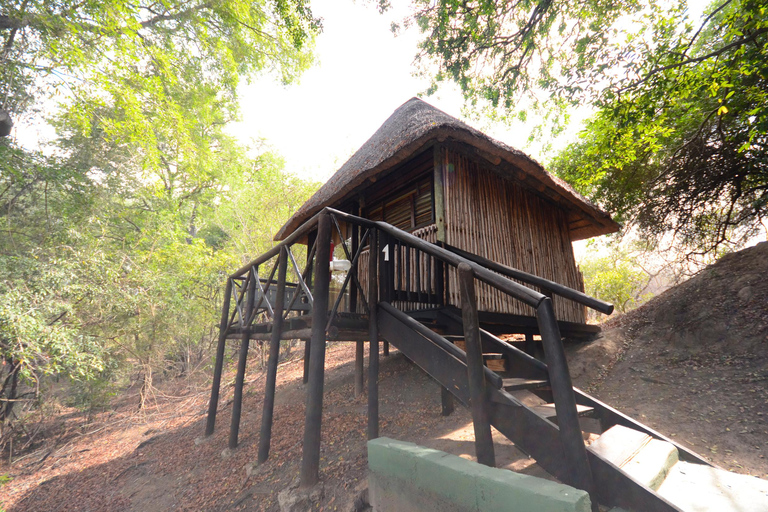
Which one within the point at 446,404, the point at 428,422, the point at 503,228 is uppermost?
the point at 503,228

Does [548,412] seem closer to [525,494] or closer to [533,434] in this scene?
[533,434]

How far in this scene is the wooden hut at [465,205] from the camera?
15.8 ft

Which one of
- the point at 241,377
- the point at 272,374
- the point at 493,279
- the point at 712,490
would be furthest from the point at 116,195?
the point at 712,490

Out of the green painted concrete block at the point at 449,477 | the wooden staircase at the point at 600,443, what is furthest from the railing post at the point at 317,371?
the green painted concrete block at the point at 449,477

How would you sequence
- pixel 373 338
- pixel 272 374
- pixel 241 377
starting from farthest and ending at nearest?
pixel 241 377
pixel 272 374
pixel 373 338

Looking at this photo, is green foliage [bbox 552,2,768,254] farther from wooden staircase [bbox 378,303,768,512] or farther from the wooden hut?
wooden staircase [bbox 378,303,768,512]

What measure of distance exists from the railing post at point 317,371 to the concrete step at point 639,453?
2394mm

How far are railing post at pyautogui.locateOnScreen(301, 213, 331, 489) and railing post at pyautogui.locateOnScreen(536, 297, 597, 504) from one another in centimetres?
217

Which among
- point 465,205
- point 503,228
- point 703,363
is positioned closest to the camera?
point 703,363

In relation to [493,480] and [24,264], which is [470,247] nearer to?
[493,480]

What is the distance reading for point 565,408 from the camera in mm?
1872

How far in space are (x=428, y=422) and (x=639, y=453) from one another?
2979mm

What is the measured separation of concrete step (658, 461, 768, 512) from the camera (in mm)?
1697

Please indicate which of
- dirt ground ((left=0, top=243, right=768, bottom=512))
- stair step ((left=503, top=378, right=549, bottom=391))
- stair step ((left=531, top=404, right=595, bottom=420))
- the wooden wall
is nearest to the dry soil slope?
dirt ground ((left=0, top=243, right=768, bottom=512))
